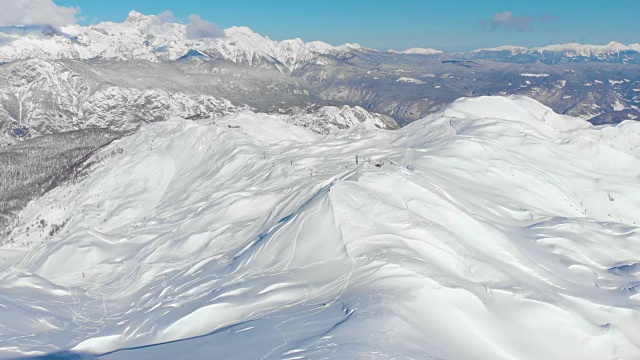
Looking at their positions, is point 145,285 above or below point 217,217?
below

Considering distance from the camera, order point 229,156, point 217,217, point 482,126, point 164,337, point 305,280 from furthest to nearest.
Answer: point 229,156, point 482,126, point 217,217, point 305,280, point 164,337

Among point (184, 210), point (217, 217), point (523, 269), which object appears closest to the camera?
point (523, 269)

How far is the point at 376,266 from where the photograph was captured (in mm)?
24547

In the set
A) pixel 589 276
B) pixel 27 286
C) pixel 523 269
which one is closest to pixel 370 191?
pixel 523 269

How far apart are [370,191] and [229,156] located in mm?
47012

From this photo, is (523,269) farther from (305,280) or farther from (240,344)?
(240,344)

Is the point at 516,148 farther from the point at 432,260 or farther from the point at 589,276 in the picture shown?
the point at 432,260

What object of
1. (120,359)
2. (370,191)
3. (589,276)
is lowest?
(589,276)

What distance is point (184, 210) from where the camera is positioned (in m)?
58.2

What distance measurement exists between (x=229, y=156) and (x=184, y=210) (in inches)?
A: 824

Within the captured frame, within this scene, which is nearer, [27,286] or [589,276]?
[589,276]

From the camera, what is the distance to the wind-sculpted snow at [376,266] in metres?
20.1

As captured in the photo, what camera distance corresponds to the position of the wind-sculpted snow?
791 inches

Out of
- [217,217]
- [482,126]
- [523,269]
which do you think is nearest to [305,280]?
[523,269]
